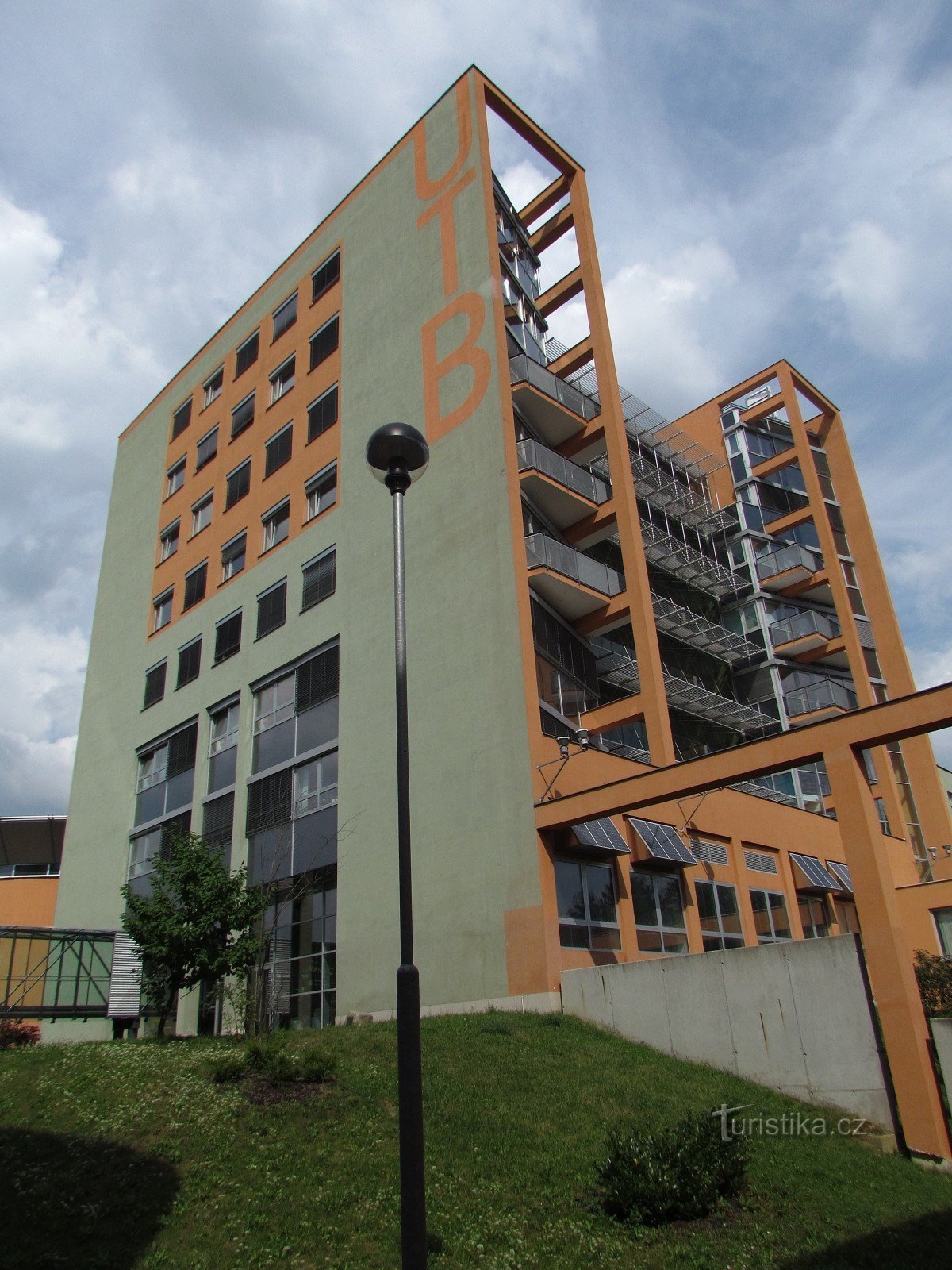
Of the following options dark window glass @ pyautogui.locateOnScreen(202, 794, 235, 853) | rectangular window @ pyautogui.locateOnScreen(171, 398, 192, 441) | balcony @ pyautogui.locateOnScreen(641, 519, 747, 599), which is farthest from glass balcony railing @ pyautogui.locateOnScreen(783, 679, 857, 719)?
rectangular window @ pyautogui.locateOnScreen(171, 398, 192, 441)

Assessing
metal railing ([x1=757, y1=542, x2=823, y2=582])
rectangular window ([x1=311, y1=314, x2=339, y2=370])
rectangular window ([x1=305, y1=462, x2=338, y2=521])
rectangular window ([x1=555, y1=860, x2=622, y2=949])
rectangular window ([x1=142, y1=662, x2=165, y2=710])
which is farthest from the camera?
metal railing ([x1=757, y1=542, x2=823, y2=582])

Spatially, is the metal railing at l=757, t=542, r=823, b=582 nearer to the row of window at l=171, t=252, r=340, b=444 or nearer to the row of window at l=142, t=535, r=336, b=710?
the row of window at l=142, t=535, r=336, b=710

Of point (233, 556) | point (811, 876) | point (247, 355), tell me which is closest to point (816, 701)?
point (811, 876)

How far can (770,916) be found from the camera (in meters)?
28.0

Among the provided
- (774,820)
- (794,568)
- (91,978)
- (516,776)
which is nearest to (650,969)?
(516,776)

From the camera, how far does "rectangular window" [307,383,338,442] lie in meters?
32.2

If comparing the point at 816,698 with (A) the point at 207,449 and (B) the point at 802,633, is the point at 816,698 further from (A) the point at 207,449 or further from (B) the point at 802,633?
(A) the point at 207,449

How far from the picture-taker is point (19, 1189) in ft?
31.5

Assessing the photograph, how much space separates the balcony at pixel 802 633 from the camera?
3744 centimetres

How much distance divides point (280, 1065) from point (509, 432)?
55.2 ft

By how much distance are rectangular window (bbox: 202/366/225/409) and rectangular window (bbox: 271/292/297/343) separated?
385 centimetres

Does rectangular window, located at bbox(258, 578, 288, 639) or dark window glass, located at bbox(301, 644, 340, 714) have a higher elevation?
rectangular window, located at bbox(258, 578, 288, 639)

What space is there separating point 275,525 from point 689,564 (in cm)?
1533

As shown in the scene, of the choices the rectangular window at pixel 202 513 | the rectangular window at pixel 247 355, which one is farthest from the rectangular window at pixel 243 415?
the rectangular window at pixel 202 513
